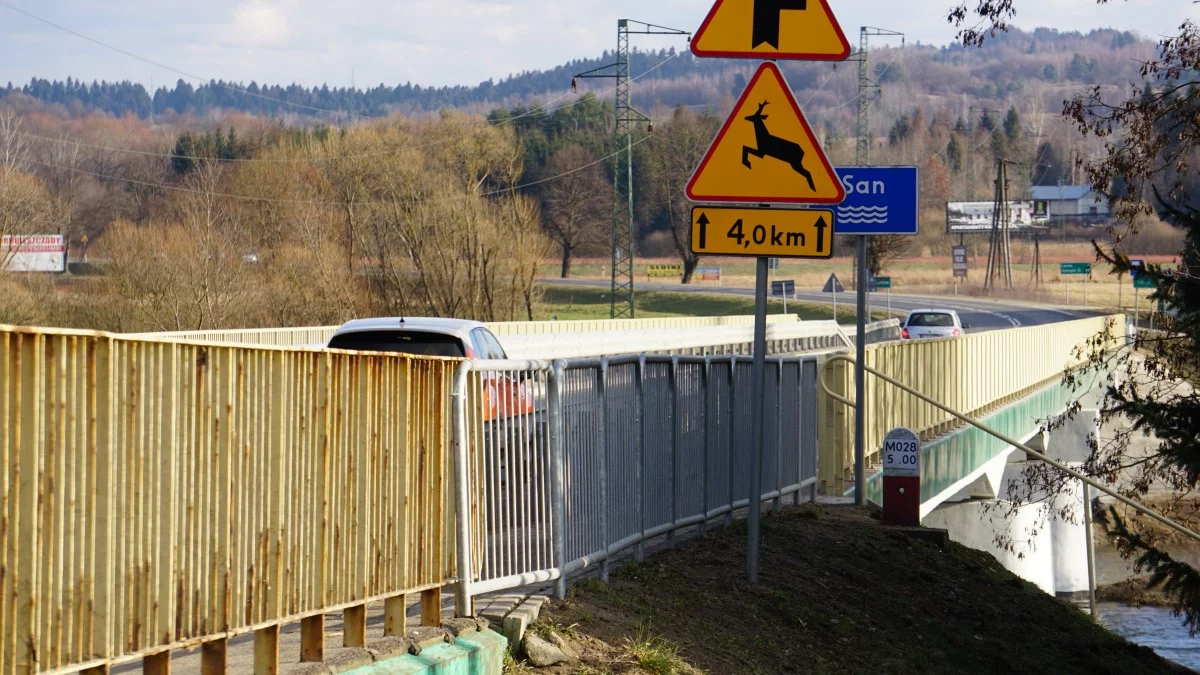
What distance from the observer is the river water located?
26938 mm

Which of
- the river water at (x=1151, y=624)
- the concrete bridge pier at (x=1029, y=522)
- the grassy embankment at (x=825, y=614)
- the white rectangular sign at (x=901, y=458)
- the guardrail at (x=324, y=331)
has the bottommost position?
the river water at (x=1151, y=624)

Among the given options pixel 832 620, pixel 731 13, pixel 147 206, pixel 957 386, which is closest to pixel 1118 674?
pixel 832 620

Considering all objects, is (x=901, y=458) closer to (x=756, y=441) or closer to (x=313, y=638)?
(x=756, y=441)

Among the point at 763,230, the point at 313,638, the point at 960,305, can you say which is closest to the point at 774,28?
the point at 763,230

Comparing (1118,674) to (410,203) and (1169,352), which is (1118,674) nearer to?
(1169,352)

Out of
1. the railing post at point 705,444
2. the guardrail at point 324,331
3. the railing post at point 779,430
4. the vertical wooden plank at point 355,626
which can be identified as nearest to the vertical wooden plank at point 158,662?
the vertical wooden plank at point 355,626

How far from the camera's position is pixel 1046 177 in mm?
199125

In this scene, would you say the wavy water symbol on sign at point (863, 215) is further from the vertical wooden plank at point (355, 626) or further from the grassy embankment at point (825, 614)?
the vertical wooden plank at point (355, 626)

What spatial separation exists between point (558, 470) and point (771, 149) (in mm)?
2313

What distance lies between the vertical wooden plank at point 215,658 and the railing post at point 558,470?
274 cm

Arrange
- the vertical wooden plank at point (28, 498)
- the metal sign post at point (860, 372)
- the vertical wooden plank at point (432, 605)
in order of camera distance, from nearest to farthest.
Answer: the vertical wooden plank at point (28, 498)
the vertical wooden plank at point (432, 605)
the metal sign post at point (860, 372)

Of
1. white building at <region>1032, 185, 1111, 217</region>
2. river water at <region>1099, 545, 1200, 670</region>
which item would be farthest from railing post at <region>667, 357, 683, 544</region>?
white building at <region>1032, 185, 1111, 217</region>

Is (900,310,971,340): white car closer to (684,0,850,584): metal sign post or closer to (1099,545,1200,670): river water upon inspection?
(1099,545,1200,670): river water

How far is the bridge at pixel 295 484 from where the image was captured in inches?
154
